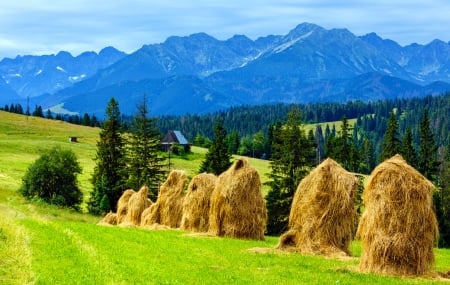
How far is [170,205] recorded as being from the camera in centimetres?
4028

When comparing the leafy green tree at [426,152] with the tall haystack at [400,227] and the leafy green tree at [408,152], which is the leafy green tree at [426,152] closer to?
the leafy green tree at [408,152]

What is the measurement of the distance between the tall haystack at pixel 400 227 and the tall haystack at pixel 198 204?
49.9 feet

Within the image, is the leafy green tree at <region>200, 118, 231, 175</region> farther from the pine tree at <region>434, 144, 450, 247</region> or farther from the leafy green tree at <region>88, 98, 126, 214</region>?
the pine tree at <region>434, 144, 450, 247</region>

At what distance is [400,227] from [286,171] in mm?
45836

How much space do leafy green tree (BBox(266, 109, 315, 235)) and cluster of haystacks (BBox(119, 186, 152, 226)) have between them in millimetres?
21998

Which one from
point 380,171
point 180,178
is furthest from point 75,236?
point 180,178

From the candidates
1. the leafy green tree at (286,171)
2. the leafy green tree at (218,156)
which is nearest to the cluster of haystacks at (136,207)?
the leafy green tree at (286,171)

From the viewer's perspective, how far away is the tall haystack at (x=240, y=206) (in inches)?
1240

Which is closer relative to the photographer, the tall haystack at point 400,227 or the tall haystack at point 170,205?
the tall haystack at point 400,227

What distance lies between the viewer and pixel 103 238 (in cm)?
2558

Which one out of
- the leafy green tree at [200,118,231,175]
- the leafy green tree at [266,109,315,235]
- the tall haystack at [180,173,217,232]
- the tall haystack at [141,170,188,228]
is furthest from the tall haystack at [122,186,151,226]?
the leafy green tree at [200,118,231,175]

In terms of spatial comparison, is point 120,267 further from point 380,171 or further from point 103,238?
point 380,171

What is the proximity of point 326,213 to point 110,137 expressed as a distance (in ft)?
189

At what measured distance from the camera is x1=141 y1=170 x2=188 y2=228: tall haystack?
131 feet
